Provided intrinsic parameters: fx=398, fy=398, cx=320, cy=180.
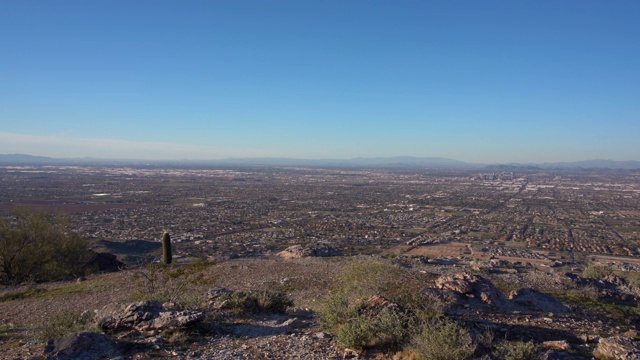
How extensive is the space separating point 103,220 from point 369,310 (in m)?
49.6

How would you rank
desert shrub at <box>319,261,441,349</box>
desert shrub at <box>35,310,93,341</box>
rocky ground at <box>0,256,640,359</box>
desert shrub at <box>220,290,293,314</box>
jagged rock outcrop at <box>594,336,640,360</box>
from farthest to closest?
desert shrub at <box>220,290,293,314</box>
desert shrub at <box>35,310,93,341</box>
desert shrub at <box>319,261,441,349</box>
rocky ground at <box>0,256,640,359</box>
jagged rock outcrop at <box>594,336,640,360</box>

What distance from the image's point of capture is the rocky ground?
25.0 ft

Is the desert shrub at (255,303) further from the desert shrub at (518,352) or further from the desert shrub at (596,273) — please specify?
the desert shrub at (596,273)

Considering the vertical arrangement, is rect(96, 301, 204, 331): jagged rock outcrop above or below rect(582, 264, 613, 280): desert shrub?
above

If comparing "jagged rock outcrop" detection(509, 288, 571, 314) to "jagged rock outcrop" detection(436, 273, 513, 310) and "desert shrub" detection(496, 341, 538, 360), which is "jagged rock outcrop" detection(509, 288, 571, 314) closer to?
"jagged rock outcrop" detection(436, 273, 513, 310)

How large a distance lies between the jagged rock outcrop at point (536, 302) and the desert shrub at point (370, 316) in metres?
3.11

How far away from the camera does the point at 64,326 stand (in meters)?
8.91

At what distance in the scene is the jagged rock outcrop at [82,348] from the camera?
7.04m

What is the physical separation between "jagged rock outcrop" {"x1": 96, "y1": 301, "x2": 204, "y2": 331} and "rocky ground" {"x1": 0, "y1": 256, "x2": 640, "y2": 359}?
0.02 m

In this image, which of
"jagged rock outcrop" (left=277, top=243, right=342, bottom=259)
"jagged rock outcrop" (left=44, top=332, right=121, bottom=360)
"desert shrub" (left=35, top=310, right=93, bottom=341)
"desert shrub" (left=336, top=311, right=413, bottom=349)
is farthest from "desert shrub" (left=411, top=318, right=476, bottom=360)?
"jagged rock outcrop" (left=277, top=243, right=342, bottom=259)

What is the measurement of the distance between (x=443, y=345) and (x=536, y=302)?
22.5 ft

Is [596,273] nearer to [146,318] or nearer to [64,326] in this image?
[146,318]

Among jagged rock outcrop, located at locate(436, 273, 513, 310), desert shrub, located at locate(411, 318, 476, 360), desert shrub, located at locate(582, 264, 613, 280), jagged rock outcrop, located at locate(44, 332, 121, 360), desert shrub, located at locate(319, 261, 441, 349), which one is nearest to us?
desert shrub, located at locate(411, 318, 476, 360)

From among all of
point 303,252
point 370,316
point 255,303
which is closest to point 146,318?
point 255,303
